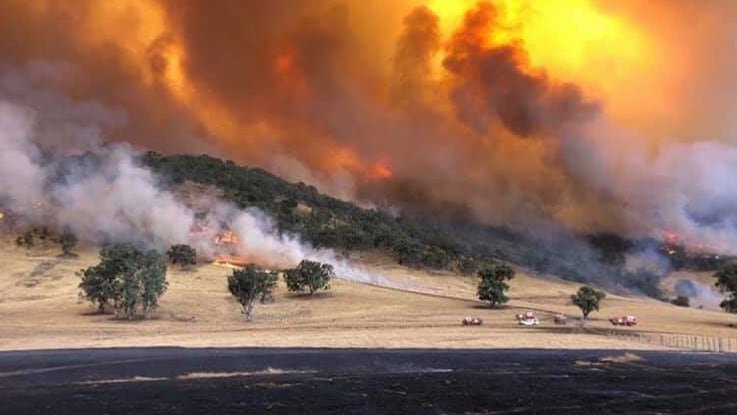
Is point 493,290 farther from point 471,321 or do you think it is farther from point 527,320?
point 471,321

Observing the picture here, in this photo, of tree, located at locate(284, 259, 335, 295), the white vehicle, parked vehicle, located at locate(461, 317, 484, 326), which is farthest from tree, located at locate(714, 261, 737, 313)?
tree, located at locate(284, 259, 335, 295)

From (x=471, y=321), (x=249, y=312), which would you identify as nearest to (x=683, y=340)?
(x=471, y=321)

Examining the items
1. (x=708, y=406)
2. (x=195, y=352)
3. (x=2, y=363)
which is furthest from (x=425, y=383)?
(x=2, y=363)

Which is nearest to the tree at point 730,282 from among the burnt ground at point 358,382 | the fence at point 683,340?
the fence at point 683,340

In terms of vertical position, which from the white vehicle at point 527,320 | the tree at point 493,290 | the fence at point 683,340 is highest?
the tree at point 493,290

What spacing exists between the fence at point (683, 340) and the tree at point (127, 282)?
271 ft

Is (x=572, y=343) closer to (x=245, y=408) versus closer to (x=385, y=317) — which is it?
(x=385, y=317)

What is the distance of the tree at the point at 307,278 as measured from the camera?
170875mm

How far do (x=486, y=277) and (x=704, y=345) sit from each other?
194 feet

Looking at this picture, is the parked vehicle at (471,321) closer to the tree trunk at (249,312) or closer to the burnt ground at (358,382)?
the burnt ground at (358,382)

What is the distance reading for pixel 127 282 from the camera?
137375mm

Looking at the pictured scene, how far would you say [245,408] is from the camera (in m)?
63.8

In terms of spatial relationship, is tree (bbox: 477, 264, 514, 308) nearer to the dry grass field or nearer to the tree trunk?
the dry grass field

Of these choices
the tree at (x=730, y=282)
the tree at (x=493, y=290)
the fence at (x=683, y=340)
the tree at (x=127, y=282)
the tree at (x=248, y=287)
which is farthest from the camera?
the tree at (x=493, y=290)
